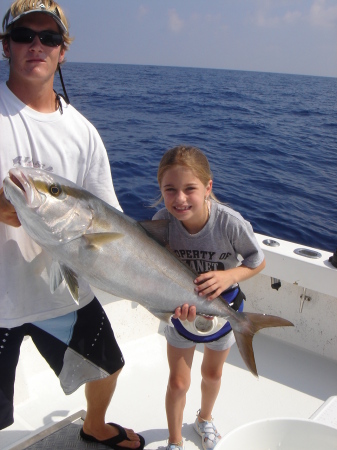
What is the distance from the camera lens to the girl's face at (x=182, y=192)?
238 cm

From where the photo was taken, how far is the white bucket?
187 centimetres

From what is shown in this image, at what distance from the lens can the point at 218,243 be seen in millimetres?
2516

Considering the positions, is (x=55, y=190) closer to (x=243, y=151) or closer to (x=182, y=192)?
(x=182, y=192)

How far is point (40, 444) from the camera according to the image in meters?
2.73

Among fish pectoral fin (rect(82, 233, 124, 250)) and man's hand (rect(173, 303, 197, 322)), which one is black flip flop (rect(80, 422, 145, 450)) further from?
fish pectoral fin (rect(82, 233, 124, 250))

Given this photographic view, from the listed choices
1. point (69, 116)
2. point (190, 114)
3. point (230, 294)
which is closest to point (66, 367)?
point (230, 294)

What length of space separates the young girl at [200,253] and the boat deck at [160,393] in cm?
54

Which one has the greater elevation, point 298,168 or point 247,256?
point 247,256

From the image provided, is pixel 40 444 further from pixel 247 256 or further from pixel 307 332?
pixel 307 332

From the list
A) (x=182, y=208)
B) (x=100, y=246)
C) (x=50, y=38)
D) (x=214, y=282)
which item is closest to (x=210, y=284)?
(x=214, y=282)

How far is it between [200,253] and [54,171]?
89cm

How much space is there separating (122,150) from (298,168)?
4661 mm

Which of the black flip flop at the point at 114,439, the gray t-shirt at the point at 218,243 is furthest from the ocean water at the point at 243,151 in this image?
the black flip flop at the point at 114,439

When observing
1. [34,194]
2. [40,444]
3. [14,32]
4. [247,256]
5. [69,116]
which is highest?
[14,32]
